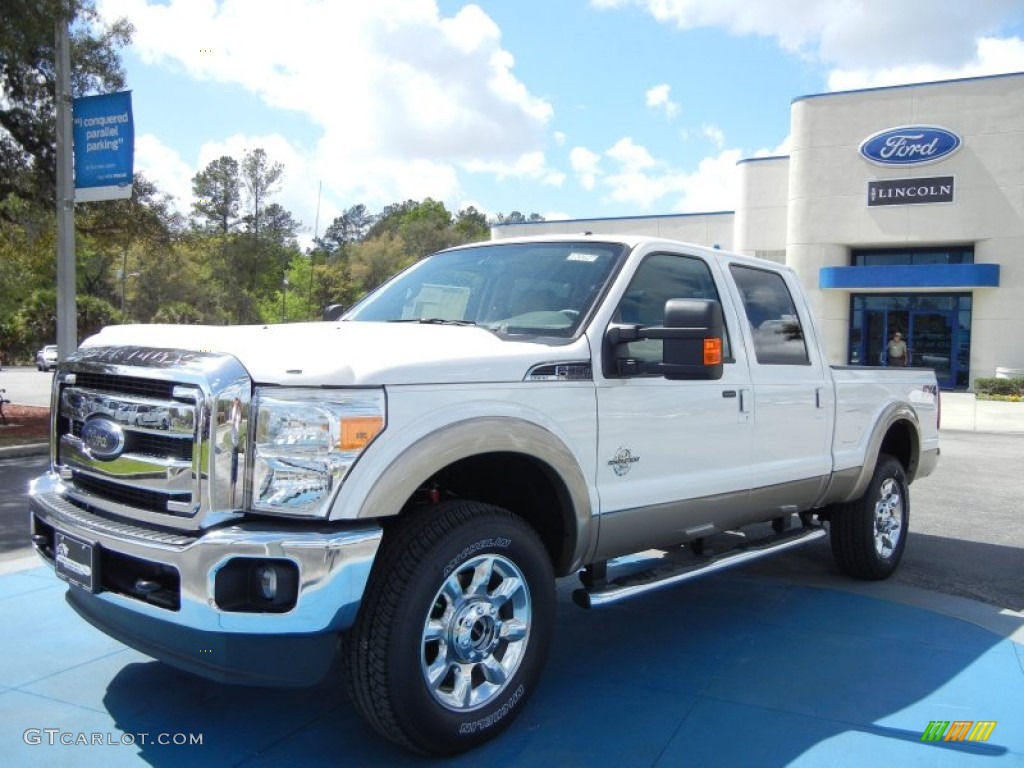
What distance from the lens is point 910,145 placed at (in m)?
28.4

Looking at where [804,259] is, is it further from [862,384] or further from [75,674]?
[75,674]

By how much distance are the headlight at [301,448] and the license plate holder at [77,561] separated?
0.72 metres

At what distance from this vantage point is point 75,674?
4.02m

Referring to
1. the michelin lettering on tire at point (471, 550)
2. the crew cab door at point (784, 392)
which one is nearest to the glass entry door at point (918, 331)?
the crew cab door at point (784, 392)

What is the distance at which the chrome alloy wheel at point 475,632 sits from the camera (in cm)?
319

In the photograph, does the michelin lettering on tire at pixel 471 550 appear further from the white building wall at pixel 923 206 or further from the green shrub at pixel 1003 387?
the white building wall at pixel 923 206

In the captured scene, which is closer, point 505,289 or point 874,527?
point 505,289

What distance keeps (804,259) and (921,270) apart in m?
Result: 3.72

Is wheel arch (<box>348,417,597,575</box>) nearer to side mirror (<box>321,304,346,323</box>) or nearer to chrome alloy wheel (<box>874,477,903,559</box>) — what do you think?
side mirror (<box>321,304,346,323</box>)

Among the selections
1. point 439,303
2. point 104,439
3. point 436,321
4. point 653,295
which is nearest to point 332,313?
point 439,303

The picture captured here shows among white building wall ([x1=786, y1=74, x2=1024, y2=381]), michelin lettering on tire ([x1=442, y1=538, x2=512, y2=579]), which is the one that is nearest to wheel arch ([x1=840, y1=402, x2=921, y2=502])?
michelin lettering on tire ([x1=442, y1=538, x2=512, y2=579])

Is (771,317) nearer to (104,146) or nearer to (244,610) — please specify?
(244,610)

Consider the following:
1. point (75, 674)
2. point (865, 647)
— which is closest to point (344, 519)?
point (75, 674)

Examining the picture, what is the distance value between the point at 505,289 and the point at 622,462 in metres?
1.10
